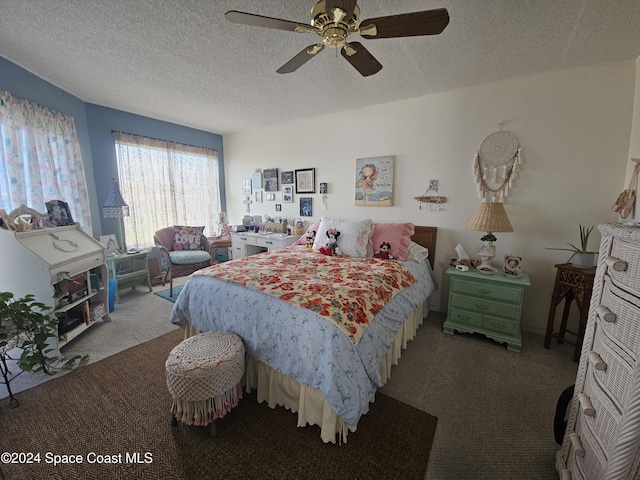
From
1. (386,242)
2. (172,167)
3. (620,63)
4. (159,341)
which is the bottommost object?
(159,341)

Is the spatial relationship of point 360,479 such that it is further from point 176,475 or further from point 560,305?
point 560,305

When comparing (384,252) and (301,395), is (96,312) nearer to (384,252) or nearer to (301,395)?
(301,395)

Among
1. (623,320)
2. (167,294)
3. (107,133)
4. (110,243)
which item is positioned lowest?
(167,294)

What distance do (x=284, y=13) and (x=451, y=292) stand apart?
2.65 meters

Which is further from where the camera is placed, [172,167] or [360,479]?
[172,167]

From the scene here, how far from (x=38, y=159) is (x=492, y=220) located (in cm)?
456

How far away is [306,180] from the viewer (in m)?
3.91

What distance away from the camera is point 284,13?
1.63 metres

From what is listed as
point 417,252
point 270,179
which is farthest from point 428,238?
point 270,179

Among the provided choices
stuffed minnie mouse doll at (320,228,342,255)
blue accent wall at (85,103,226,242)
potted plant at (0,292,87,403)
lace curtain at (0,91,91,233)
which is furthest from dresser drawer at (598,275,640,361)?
blue accent wall at (85,103,226,242)

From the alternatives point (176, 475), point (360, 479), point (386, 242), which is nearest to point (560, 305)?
point (386, 242)

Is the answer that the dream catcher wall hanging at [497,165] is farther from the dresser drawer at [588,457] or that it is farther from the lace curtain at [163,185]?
the lace curtain at [163,185]

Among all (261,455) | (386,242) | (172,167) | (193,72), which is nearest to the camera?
(261,455)

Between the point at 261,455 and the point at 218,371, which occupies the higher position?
the point at 218,371
